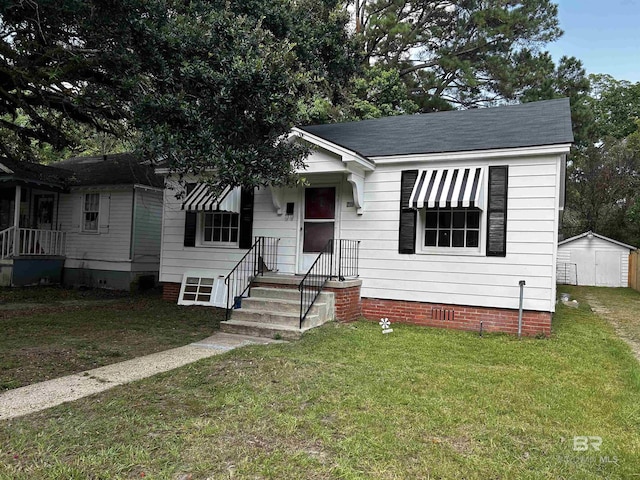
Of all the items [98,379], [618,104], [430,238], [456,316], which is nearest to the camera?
[98,379]

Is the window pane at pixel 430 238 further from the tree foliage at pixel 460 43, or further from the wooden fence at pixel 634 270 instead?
the wooden fence at pixel 634 270

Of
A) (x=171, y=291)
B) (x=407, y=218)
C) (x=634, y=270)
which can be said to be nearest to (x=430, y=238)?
(x=407, y=218)

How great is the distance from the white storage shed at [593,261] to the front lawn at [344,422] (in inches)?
725

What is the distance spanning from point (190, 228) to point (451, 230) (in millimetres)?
5779

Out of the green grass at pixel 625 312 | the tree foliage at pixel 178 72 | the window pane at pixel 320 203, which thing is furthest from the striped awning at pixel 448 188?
the green grass at pixel 625 312

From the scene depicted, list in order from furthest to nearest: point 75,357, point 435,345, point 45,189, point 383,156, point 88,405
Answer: point 45,189 → point 383,156 → point 435,345 → point 75,357 → point 88,405

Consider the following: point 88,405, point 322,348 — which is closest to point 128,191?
point 322,348

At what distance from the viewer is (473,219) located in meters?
8.07

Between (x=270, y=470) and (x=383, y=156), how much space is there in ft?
21.7

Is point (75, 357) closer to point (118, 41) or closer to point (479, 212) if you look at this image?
point (118, 41)

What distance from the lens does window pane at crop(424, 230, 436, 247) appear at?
8367 mm

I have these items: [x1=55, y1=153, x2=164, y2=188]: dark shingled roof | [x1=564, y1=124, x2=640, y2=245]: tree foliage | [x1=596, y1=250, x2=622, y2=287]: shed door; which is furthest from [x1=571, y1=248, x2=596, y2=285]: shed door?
[x1=55, y1=153, x2=164, y2=188]: dark shingled roof

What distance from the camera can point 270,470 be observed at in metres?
2.94

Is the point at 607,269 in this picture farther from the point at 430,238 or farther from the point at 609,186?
the point at 430,238
